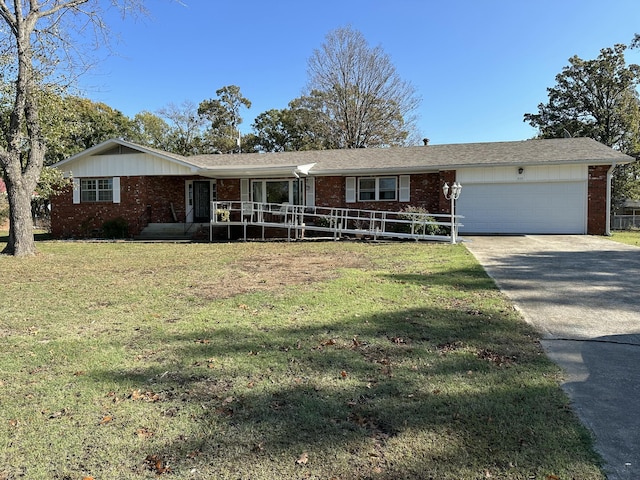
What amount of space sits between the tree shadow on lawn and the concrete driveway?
0.19 meters

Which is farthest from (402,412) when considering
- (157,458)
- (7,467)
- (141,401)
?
(7,467)

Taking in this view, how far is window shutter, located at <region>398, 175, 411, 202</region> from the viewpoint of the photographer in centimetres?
1856

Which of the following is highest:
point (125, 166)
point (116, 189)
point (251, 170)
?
point (125, 166)

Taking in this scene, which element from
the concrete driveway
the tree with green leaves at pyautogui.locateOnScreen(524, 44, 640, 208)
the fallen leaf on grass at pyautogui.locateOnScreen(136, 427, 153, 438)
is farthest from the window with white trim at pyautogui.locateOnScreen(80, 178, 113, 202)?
the tree with green leaves at pyautogui.locateOnScreen(524, 44, 640, 208)

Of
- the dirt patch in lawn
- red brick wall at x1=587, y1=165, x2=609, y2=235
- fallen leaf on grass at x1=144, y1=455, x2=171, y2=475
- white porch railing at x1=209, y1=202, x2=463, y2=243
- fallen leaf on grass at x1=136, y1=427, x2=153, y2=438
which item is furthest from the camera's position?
red brick wall at x1=587, y1=165, x2=609, y2=235

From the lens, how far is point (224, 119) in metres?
43.2

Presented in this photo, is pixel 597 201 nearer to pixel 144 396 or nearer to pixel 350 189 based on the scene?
pixel 350 189

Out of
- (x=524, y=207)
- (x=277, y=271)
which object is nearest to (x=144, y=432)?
(x=277, y=271)

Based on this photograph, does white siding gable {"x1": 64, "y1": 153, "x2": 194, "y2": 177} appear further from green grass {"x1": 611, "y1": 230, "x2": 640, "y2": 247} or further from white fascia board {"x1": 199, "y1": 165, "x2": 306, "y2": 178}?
green grass {"x1": 611, "y1": 230, "x2": 640, "y2": 247}

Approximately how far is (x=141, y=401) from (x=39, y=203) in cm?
3991

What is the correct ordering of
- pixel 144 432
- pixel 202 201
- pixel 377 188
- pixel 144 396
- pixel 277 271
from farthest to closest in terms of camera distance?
pixel 202 201
pixel 377 188
pixel 277 271
pixel 144 396
pixel 144 432

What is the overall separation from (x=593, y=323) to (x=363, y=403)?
343cm

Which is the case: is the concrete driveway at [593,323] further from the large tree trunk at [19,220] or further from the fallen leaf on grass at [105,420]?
the large tree trunk at [19,220]

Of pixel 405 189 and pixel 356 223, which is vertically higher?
pixel 405 189
